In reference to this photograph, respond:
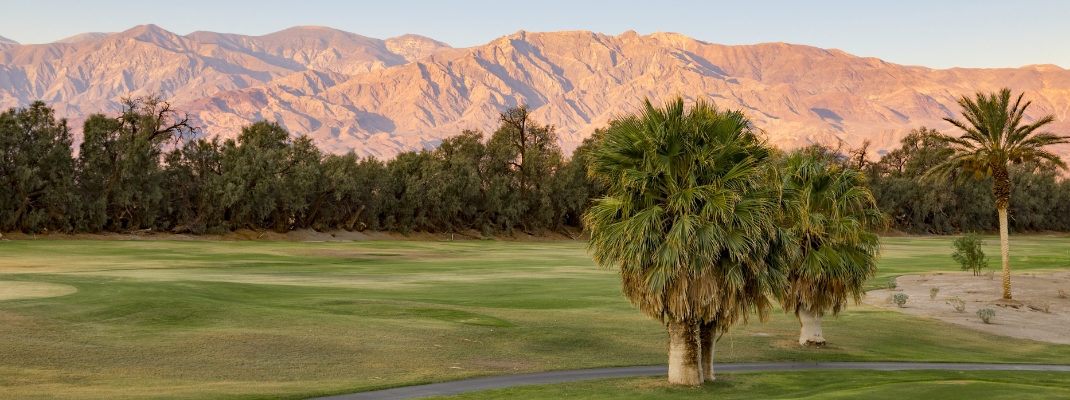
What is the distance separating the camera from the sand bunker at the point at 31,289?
3483 centimetres

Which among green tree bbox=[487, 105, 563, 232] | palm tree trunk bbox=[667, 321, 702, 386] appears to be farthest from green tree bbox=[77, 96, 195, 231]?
palm tree trunk bbox=[667, 321, 702, 386]

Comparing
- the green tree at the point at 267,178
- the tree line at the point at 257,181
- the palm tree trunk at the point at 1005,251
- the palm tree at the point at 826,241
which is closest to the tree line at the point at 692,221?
the palm tree at the point at 826,241

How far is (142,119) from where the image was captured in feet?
304

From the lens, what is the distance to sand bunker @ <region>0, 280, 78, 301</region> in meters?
34.8

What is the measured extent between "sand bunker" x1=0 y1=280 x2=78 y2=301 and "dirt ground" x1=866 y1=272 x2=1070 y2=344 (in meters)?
36.7

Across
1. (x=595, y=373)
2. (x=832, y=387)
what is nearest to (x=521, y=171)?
(x=595, y=373)

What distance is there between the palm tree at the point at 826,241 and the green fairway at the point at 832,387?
4582 mm

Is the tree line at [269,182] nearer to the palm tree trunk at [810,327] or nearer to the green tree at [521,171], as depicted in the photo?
the green tree at [521,171]

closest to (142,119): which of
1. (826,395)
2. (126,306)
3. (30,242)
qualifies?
(30,242)

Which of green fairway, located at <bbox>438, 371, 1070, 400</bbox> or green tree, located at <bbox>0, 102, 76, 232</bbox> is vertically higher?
green tree, located at <bbox>0, 102, 76, 232</bbox>

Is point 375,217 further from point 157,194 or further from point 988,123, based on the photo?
point 988,123

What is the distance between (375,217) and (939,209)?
9703cm

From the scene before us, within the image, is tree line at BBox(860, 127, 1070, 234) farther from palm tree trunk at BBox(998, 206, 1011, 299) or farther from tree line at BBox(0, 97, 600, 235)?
palm tree trunk at BBox(998, 206, 1011, 299)

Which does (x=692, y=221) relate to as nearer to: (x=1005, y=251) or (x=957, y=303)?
(x=957, y=303)
